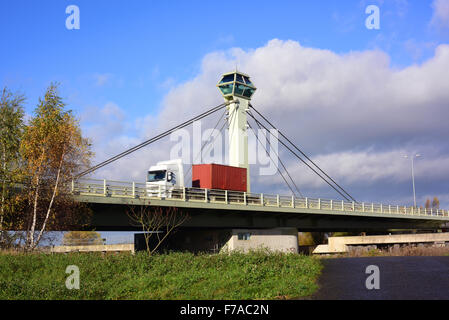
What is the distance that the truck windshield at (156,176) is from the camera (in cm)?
3516

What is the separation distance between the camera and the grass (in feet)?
47.6

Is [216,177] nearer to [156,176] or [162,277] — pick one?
[156,176]

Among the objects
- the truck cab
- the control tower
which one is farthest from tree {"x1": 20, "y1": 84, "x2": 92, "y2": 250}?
the control tower

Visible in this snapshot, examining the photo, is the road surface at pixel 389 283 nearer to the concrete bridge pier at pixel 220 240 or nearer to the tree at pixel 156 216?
the tree at pixel 156 216

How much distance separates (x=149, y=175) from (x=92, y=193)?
27.7 ft

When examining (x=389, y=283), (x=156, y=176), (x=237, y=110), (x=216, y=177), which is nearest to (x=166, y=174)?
(x=156, y=176)

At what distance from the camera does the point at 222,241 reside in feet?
122

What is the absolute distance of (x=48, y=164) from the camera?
86.3ft

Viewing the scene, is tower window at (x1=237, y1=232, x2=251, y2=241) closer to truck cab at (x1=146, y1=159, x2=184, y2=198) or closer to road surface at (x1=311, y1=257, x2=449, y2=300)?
truck cab at (x1=146, y1=159, x2=184, y2=198)

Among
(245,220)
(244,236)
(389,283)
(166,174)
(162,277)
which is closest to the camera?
(389,283)

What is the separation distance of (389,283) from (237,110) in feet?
108

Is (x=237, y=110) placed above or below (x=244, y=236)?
above

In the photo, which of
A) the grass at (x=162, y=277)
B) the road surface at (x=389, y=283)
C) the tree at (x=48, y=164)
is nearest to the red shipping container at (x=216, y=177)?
the tree at (x=48, y=164)
